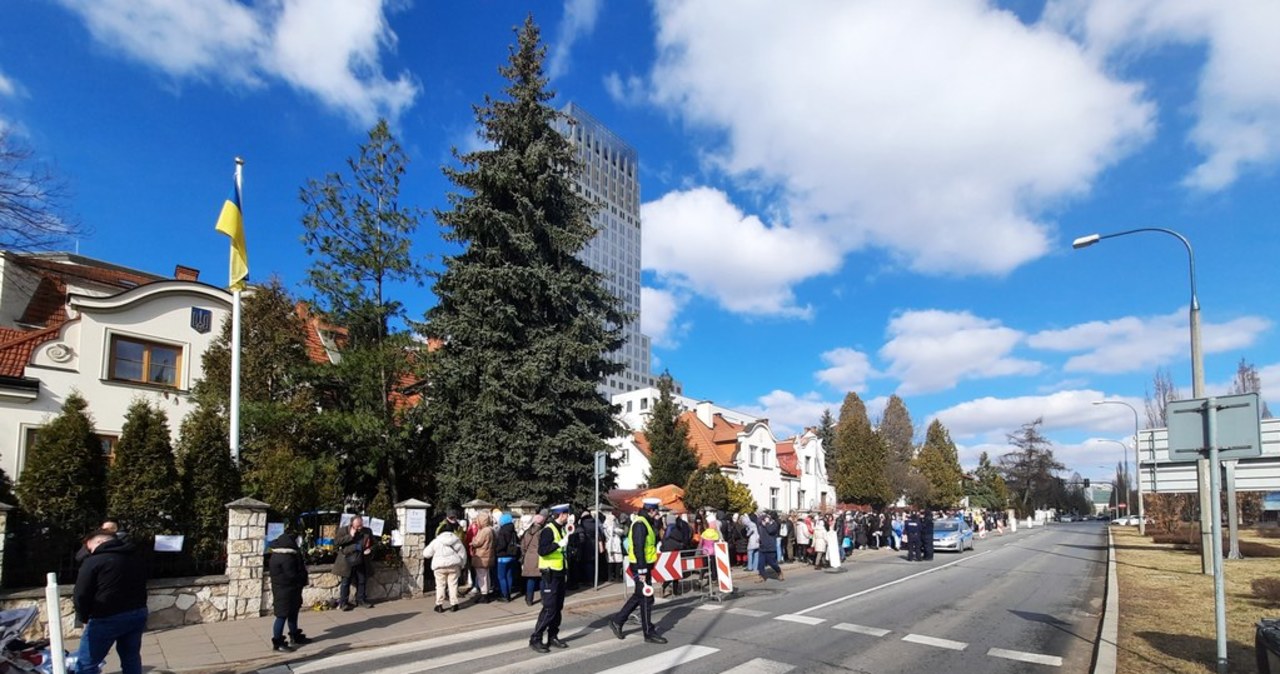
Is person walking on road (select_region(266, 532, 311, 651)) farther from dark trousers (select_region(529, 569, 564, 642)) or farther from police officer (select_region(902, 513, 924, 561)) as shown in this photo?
police officer (select_region(902, 513, 924, 561))

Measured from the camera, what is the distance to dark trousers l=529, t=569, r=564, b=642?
9.34 metres

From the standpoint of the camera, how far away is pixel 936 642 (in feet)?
33.3

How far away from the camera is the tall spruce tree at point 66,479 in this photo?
1042 centimetres

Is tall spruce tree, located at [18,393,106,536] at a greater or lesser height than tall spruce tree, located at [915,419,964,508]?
greater

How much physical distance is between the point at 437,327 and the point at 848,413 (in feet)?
185

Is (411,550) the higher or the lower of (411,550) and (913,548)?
the higher

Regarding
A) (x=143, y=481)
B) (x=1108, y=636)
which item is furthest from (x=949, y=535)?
(x=143, y=481)

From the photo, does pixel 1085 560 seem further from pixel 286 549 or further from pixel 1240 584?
pixel 286 549

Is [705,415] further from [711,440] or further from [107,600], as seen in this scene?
[107,600]

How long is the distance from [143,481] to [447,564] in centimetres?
488

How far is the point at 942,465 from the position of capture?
76.1m

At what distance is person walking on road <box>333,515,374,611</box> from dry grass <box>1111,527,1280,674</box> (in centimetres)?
1108

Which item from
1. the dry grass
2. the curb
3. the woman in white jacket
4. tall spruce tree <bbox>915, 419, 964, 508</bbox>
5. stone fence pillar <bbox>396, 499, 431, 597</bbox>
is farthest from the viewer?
tall spruce tree <bbox>915, 419, 964, 508</bbox>

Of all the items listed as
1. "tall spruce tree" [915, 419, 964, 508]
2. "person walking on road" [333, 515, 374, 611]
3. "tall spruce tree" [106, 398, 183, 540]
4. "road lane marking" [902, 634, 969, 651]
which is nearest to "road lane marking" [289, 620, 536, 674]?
"person walking on road" [333, 515, 374, 611]
